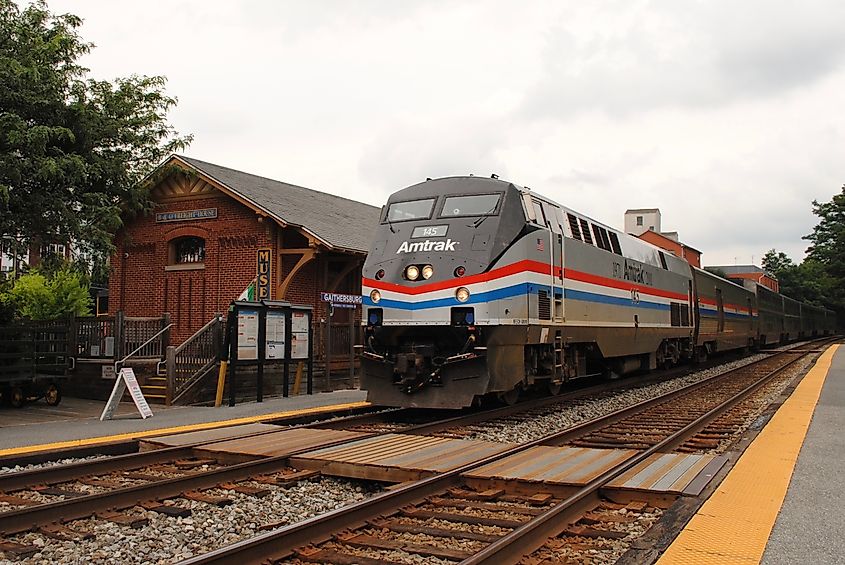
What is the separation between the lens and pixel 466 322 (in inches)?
406

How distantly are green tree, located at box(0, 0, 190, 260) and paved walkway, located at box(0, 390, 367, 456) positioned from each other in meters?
3.43

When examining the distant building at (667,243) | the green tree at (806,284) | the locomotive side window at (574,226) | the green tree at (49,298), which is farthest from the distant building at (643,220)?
the locomotive side window at (574,226)

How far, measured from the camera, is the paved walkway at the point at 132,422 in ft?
29.8

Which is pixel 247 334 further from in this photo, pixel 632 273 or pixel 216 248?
pixel 632 273

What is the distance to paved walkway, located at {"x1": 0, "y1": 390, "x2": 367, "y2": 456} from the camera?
29.8 feet

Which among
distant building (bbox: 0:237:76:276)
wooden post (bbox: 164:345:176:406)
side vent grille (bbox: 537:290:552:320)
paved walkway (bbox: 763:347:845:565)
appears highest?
distant building (bbox: 0:237:76:276)

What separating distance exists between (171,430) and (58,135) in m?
5.75

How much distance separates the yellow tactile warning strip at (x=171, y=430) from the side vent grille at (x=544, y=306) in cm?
350

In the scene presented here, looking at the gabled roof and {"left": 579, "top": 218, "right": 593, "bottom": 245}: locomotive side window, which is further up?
the gabled roof

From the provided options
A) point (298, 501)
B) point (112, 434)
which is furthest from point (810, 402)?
point (112, 434)

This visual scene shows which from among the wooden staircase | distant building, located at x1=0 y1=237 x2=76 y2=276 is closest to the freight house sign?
distant building, located at x1=0 y1=237 x2=76 y2=276

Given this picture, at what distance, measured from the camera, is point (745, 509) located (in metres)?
5.37

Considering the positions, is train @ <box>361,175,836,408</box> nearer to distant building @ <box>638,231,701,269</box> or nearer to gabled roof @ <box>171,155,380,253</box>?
gabled roof @ <box>171,155,380,253</box>

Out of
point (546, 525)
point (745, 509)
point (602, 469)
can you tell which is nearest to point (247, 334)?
point (602, 469)
